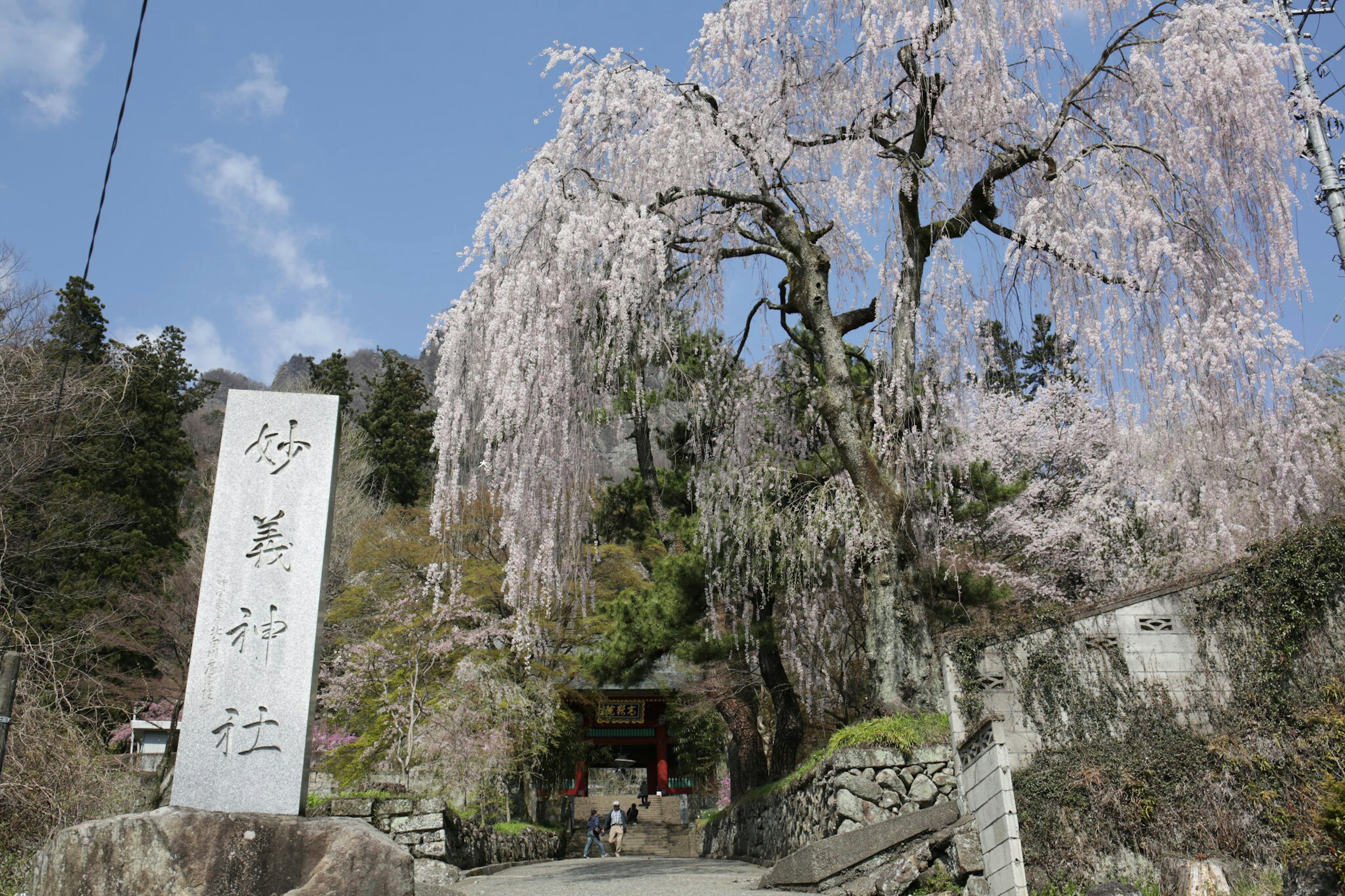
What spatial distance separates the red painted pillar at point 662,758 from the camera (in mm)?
24688

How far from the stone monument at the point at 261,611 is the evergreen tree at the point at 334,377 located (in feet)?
88.1

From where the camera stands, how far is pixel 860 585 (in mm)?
10836

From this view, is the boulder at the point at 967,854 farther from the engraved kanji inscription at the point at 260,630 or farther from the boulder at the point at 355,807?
the boulder at the point at 355,807

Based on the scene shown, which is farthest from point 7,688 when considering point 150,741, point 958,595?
point 150,741

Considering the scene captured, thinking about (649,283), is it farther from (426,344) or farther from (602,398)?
(426,344)

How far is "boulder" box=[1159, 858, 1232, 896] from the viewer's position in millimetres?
5633

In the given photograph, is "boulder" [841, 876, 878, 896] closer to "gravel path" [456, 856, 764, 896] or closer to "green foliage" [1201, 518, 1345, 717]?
"gravel path" [456, 856, 764, 896]

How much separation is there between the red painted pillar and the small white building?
11726 mm

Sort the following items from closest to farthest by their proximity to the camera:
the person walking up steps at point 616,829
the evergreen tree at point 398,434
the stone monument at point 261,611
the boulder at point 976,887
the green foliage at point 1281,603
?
the stone monument at point 261,611, the boulder at point 976,887, the green foliage at point 1281,603, the person walking up steps at point 616,829, the evergreen tree at point 398,434

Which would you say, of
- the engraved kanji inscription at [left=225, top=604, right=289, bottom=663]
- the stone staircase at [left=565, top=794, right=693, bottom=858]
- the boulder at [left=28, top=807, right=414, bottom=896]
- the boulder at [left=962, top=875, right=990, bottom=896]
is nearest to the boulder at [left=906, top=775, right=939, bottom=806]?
the boulder at [left=962, top=875, right=990, bottom=896]

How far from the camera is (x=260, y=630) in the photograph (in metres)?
5.41

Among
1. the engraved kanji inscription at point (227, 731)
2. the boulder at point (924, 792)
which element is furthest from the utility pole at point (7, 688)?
the boulder at point (924, 792)

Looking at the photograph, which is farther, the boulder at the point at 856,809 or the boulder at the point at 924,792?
the boulder at the point at 856,809

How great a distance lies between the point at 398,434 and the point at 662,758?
14378 millimetres
